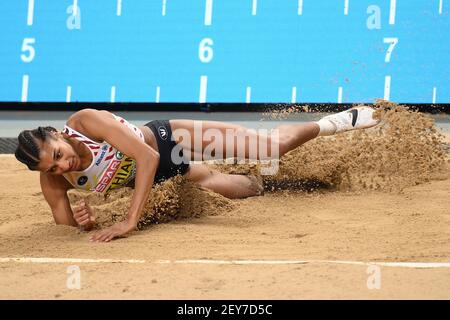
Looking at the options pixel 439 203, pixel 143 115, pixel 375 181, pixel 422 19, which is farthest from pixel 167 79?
pixel 439 203

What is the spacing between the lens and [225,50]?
271 inches

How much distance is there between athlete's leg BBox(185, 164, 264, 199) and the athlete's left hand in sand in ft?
2.62

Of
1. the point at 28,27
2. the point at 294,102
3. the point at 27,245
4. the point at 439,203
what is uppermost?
the point at 28,27

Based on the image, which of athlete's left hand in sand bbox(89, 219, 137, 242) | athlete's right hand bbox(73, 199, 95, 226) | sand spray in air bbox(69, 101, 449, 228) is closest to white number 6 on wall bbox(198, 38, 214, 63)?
sand spray in air bbox(69, 101, 449, 228)

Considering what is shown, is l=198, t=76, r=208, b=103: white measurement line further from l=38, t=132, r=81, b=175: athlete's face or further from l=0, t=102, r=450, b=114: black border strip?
l=38, t=132, r=81, b=175: athlete's face

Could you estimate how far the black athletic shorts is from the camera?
13.6ft

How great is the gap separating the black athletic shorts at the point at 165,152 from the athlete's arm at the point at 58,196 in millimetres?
506

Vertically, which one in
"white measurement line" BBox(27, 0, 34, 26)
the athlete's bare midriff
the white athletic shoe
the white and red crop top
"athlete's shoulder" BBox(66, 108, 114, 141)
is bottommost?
the white and red crop top

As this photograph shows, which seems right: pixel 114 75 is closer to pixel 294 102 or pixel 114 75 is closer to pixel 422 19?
pixel 294 102

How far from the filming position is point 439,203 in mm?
4117

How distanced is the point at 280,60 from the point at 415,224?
11.2 feet

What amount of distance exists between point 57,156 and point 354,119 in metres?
2.03
